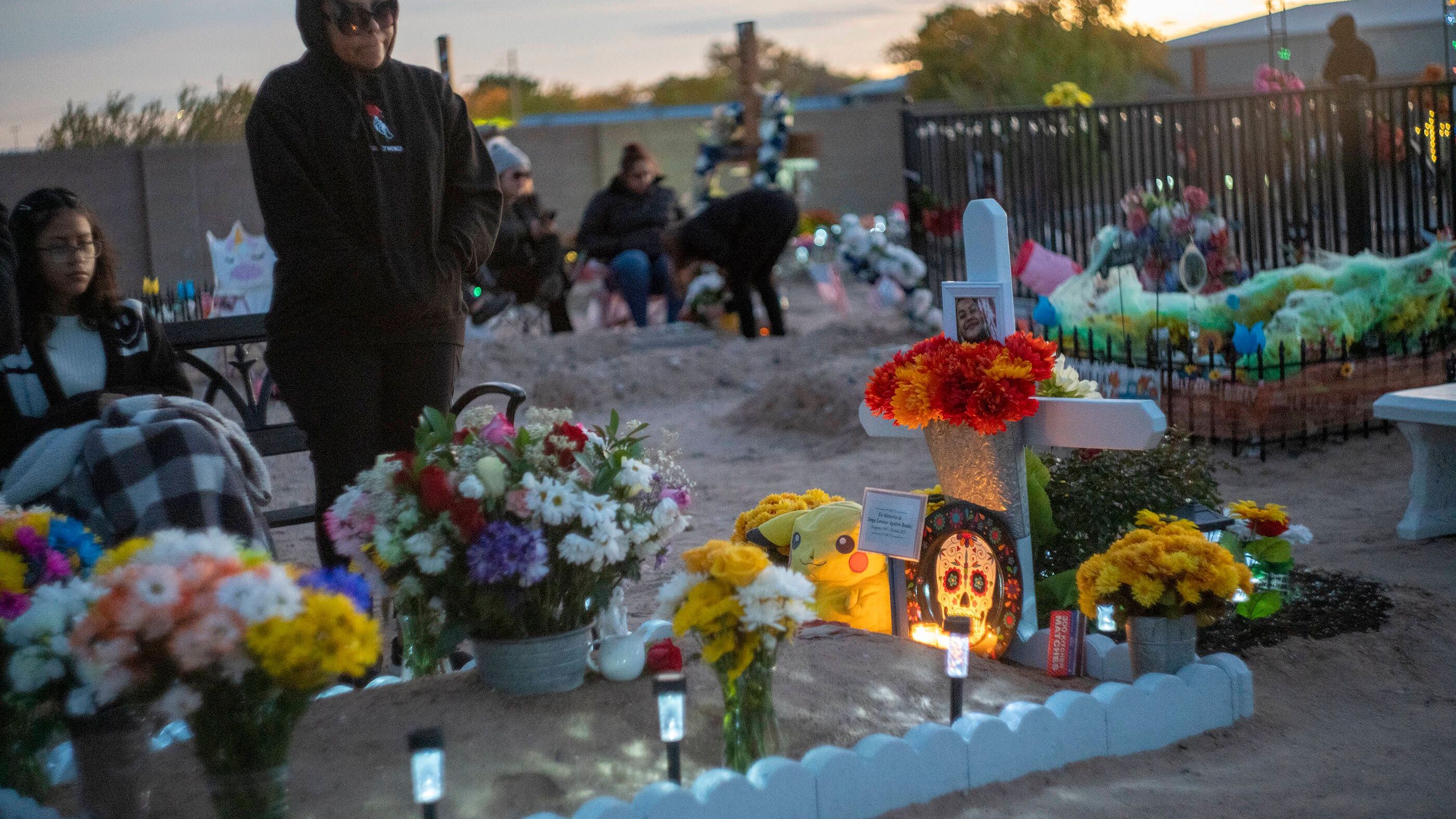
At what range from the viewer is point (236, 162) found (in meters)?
12.4

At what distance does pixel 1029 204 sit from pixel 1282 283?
135 inches

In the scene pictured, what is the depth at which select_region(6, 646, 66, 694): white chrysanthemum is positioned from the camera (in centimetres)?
234

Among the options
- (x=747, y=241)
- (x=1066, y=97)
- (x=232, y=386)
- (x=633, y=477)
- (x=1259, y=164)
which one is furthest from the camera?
(x=747, y=241)

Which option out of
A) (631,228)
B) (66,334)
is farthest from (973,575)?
(631,228)

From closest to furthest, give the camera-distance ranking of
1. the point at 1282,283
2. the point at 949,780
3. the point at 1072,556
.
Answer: the point at 949,780 → the point at 1072,556 → the point at 1282,283

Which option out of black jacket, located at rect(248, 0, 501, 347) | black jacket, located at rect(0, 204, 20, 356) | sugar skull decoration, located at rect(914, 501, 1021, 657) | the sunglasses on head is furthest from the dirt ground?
the sunglasses on head

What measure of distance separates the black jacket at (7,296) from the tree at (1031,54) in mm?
25844

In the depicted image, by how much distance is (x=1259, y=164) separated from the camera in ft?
27.5

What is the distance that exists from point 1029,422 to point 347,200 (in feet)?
6.07

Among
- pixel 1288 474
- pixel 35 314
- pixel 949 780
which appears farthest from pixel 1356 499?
pixel 35 314

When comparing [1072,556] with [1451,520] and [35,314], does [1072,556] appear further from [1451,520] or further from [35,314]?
[35,314]

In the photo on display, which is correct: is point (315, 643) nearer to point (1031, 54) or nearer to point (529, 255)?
point (529, 255)

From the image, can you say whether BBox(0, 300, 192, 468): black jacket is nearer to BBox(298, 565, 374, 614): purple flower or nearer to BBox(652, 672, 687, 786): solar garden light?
BBox(298, 565, 374, 614): purple flower

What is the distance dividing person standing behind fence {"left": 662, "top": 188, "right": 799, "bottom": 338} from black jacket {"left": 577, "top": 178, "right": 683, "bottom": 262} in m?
0.42
